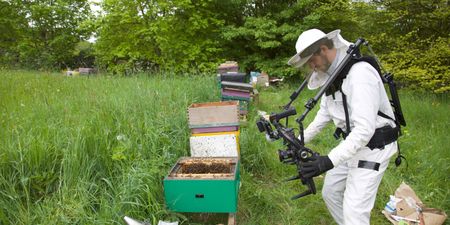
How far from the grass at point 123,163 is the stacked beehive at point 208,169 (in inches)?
10.4

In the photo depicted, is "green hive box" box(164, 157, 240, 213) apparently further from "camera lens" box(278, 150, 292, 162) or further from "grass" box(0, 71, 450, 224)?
"camera lens" box(278, 150, 292, 162)

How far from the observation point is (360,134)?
79.7 inches

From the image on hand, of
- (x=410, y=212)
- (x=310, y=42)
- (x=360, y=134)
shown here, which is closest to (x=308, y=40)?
(x=310, y=42)

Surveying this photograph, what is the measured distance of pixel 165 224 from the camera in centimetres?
247

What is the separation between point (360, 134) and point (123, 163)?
2.26 metres

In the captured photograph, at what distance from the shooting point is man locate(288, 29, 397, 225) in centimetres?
205

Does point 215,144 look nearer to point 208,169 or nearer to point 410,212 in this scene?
point 208,169

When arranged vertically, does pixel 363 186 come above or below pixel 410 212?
above

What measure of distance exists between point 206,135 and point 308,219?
1.48 meters

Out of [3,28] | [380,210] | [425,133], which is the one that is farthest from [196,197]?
[3,28]

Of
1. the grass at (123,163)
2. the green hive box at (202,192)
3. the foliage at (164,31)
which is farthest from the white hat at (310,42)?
the foliage at (164,31)

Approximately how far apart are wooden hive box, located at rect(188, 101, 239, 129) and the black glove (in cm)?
146

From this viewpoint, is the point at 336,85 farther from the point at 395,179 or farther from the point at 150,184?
the point at 395,179

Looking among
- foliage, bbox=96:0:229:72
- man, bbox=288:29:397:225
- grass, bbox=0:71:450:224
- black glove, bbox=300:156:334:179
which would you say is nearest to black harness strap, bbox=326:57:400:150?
man, bbox=288:29:397:225
